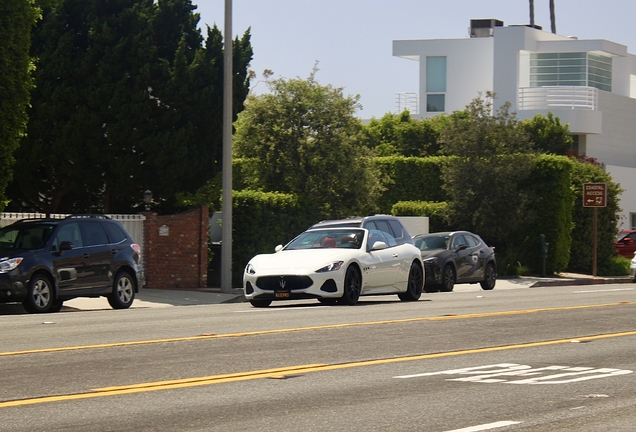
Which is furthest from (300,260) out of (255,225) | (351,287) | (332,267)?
(255,225)

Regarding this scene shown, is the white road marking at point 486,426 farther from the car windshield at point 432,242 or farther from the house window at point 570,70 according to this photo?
the house window at point 570,70

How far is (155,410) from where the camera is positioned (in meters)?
7.92

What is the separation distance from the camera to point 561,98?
174 ft

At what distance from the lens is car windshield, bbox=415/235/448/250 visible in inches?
1110

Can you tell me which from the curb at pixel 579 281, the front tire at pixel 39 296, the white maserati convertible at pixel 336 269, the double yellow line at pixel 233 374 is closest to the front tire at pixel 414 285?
the white maserati convertible at pixel 336 269

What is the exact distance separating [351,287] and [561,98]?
36.6 m

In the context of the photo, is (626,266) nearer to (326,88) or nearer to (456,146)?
(456,146)

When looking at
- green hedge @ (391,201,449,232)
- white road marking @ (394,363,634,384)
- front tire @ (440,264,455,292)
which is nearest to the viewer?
white road marking @ (394,363,634,384)

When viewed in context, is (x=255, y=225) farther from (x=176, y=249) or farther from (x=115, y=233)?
(x=115, y=233)

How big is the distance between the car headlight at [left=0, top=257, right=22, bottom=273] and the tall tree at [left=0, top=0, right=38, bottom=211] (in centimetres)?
272

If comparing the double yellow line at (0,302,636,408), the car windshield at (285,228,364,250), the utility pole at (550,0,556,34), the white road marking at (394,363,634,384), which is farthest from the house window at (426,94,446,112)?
the white road marking at (394,363,634,384)

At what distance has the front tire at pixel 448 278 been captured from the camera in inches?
1073

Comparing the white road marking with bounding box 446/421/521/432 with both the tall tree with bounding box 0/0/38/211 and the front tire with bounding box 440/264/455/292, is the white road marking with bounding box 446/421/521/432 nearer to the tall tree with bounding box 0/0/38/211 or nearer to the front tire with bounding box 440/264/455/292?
the tall tree with bounding box 0/0/38/211

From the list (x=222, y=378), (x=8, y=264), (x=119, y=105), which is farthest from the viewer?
(x=119, y=105)
